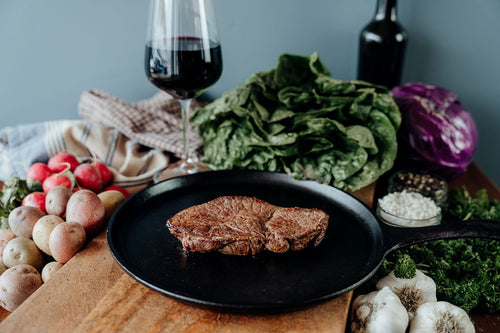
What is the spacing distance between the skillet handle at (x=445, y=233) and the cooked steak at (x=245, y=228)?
0.62 feet

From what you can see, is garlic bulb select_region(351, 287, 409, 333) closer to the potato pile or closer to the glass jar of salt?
the glass jar of salt

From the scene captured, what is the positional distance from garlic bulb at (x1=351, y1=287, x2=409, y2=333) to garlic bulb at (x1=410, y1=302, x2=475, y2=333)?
4 centimetres

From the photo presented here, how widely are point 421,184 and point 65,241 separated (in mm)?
1318

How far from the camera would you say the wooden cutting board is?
98cm

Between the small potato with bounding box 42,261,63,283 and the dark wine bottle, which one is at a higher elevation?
the dark wine bottle

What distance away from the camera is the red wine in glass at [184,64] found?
1.47m

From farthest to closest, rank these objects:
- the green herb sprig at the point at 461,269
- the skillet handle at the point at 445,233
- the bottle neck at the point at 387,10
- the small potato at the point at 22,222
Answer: the bottle neck at the point at 387,10 → the small potato at the point at 22,222 → the green herb sprig at the point at 461,269 → the skillet handle at the point at 445,233

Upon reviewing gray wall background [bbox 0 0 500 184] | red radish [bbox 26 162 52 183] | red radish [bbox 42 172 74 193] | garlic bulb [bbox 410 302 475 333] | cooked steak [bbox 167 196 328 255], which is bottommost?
garlic bulb [bbox 410 302 475 333]

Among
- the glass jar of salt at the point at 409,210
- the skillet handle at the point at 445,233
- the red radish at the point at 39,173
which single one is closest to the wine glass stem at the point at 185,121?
the red radish at the point at 39,173

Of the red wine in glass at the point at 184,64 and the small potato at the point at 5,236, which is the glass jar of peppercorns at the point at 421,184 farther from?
the small potato at the point at 5,236

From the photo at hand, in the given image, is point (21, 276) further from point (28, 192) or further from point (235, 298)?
point (235, 298)

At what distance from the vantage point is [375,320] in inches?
42.1

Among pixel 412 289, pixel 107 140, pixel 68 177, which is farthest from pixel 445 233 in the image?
pixel 107 140

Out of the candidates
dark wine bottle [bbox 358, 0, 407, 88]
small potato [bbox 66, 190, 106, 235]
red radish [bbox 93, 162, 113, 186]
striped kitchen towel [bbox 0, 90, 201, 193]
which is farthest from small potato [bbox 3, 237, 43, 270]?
dark wine bottle [bbox 358, 0, 407, 88]
